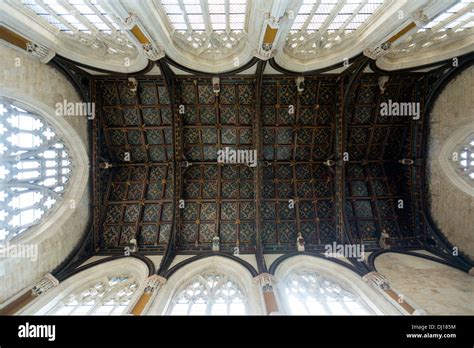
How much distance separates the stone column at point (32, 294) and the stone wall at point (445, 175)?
18.4 m

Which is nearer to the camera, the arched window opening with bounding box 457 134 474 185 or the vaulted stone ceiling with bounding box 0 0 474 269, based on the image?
the vaulted stone ceiling with bounding box 0 0 474 269

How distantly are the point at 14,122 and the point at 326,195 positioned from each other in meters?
14.5

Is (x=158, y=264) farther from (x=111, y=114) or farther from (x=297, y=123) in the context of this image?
(x=297, y=123)

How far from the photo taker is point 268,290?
9180 millimetres

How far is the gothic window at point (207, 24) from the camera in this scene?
8453 mm

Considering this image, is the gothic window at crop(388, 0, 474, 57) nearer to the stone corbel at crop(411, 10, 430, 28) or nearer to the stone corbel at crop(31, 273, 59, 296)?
the stone corbel at crop(411, 10, 430, 28)

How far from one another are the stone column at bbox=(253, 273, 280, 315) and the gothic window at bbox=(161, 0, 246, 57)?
1014 centimetres

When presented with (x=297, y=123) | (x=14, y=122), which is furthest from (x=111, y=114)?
(x=297, y=123)

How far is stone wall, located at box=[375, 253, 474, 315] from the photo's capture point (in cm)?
835

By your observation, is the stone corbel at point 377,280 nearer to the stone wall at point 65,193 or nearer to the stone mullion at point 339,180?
the stone mullion at point 339,180

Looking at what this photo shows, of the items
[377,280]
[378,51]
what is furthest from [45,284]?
[378,51]

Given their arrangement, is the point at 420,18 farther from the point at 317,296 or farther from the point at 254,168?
the point at 317,296

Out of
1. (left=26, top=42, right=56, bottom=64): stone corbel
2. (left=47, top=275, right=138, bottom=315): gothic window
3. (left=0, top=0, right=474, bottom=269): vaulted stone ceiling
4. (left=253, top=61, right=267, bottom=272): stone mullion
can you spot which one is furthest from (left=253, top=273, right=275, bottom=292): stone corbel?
(left=26, top=42, right=56, bottom=64): stone corbel

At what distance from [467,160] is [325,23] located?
9.23 metres
